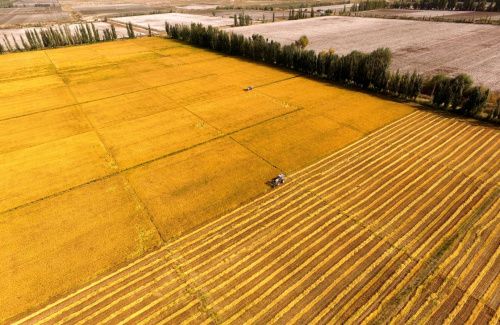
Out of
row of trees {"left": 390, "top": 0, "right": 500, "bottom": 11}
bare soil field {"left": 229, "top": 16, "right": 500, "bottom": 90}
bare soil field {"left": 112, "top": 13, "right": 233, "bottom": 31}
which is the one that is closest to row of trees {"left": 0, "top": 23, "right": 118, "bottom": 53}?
bare soil field {"left": 112, "top": 13, "right": 233, "bottom": 31}

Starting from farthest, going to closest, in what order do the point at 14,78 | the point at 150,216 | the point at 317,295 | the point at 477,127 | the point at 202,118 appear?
the point at 14,78, the point at 202,118, the point at 477,127, the point at 150,216, the point at 317,295

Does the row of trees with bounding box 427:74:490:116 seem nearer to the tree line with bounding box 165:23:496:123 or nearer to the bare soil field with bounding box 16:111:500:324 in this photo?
the tree line with bounding box 165:23:496:123

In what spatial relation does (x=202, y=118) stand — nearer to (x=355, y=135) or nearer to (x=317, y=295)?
(x=355, y=135)

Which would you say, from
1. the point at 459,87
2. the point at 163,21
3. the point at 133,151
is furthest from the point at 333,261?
the point at 163,21

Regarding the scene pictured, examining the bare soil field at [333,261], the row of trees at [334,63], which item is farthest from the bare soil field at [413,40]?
the bare soil field at [333,261]

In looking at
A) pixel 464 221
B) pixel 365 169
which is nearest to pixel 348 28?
pixel 365 169

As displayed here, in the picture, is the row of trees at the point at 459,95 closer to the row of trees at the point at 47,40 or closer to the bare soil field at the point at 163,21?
the bare soil field at the point at 163,21

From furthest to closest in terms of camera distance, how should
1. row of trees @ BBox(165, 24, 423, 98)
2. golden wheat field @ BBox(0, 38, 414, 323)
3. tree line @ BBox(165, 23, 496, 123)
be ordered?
1. row of trees @ BBox(165, 24, 423, 98)
2. tree line @ BBox(165, 23, 496, 123)
3. golden wheat field @ BBox(0, 38, 414, 323)
